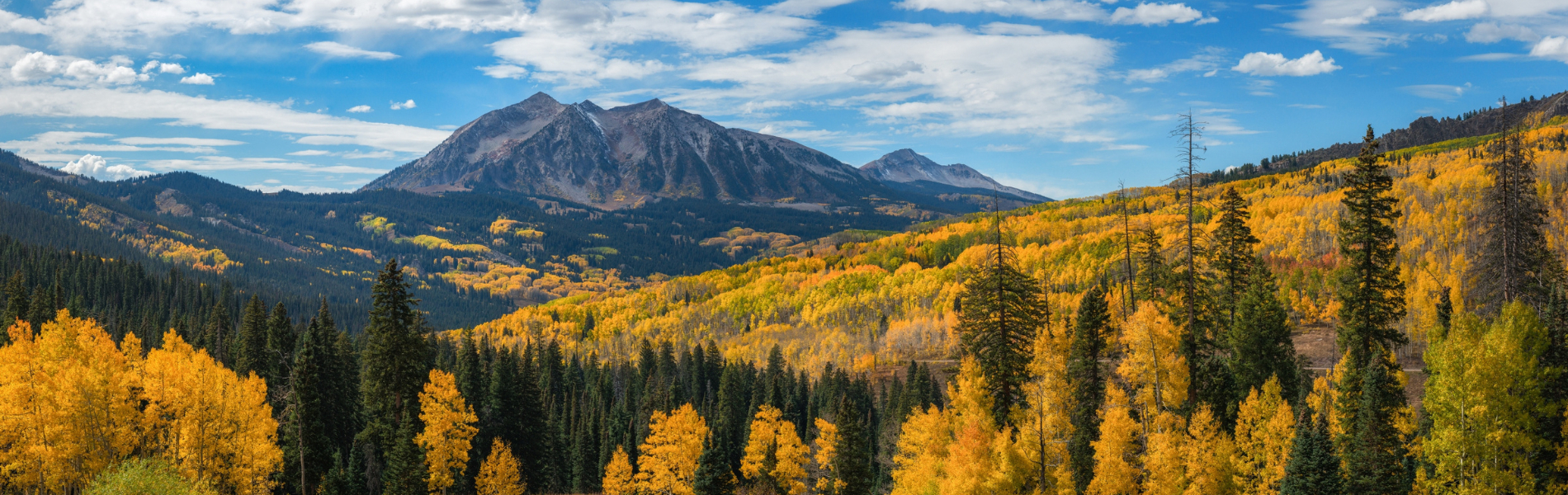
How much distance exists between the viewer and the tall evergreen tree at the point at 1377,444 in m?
39.8

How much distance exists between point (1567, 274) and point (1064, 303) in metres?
117

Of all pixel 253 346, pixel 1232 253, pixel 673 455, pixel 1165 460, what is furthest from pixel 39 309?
pixel 1232 253

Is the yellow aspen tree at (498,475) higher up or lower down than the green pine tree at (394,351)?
lower down

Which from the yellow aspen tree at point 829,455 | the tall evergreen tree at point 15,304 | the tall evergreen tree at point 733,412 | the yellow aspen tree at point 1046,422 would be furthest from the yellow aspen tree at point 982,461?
the tall evergreen tree at point 15,304

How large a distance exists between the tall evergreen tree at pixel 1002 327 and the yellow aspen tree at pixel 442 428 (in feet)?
101

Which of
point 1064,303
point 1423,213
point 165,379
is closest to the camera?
point 165,379

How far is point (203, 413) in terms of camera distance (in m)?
52.5

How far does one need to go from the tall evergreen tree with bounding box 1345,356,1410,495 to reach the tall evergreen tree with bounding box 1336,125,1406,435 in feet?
2.97

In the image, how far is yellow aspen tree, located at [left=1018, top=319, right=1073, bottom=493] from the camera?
44688mm

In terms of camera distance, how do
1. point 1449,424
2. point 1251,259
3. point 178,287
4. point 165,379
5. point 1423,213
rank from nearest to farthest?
point 1449,424 → point 1251,259 → point 165,379 → point 178,287 → point 1423,213

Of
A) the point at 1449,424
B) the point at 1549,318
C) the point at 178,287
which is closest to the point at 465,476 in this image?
the point at 1449,424

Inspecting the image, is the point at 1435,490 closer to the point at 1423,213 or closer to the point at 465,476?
the point at 465,476

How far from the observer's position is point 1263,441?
145 ft

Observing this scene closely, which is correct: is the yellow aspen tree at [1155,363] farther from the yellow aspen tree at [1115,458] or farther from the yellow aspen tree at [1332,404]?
the yellow aspen tree at [1332,404]
